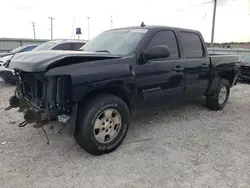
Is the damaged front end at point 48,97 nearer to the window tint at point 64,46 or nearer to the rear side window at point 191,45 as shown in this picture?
the rear side window at point 191,45

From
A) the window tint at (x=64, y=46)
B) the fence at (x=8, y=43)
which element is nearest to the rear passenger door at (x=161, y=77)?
the window tint at (x=64, y=46)

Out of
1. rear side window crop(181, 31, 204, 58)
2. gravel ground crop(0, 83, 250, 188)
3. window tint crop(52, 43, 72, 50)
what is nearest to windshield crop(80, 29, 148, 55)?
rear side window crop(181, 31, 204, 58)

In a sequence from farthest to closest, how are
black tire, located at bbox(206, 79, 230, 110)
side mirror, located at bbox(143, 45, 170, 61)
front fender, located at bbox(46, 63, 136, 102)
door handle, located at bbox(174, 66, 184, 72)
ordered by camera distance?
black tire, located at bbox(206, 79, 230, 110), door handle, located at bbox(174, 66, 184, 72), side mirror, located at bbox(143, 45, 170, 61), front fender, located at bbox(46, 63, 136, 102)

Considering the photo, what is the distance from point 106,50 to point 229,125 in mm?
2902

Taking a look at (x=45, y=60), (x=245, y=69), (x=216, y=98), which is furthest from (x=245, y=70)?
(x=45, y=60)

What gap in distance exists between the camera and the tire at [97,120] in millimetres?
3256

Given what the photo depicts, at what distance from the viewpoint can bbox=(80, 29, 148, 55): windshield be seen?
3.95 m

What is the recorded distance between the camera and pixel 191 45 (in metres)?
5.00

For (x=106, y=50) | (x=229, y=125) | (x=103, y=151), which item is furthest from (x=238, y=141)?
(x=106, y=50)

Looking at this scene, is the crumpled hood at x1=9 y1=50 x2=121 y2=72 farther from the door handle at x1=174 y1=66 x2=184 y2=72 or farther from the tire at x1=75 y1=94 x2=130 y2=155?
the door handle at x1=174 y1=66 x2=184 y2=72

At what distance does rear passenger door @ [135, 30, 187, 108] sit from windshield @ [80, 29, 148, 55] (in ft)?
0.86

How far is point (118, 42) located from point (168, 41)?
0.96 m

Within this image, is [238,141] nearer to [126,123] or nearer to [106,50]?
[126,123]

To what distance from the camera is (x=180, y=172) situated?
10.1 ft
